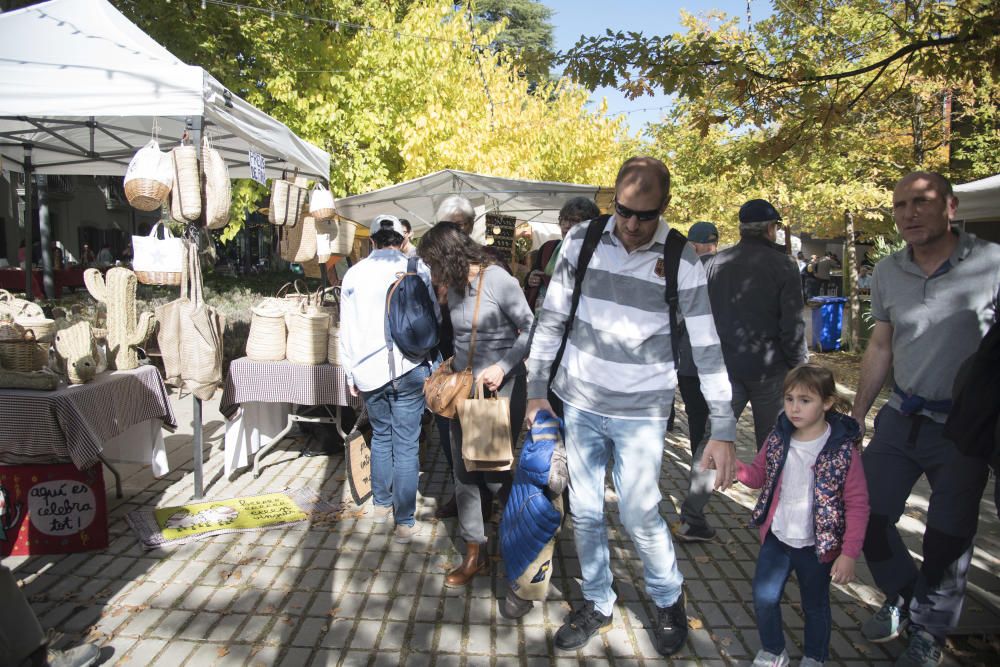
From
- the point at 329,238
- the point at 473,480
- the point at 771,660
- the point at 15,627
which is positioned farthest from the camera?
the point at 329,238

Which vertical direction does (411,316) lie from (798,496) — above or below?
above

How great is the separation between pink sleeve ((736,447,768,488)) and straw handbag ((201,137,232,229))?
12.2 ft

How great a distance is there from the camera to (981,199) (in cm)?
497

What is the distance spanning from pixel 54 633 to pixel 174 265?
8.16 feet

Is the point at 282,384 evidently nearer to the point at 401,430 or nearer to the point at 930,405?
Result: the point at 401,430

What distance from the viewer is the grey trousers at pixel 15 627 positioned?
2316mm

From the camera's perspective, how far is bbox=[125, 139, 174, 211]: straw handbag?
4312mm

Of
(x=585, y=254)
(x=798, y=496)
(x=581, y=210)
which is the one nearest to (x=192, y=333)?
(x=581, y=210)

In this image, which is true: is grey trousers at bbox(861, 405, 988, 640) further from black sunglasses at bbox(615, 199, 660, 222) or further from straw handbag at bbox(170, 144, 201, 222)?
A: straw handbag at bbox(170, 144, 201, 222)

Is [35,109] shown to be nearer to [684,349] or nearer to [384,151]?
[684,349]

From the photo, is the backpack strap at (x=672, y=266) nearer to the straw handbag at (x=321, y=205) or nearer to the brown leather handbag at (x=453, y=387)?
the brown leather handbag at (x=453, y=387)

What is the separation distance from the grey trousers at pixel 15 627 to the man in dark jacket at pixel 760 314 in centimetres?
344

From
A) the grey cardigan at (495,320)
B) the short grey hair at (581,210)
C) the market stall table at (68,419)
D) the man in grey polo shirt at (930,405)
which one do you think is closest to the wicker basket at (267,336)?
the market stall table at (68,419)

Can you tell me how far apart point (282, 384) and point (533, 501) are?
9.14 ft
